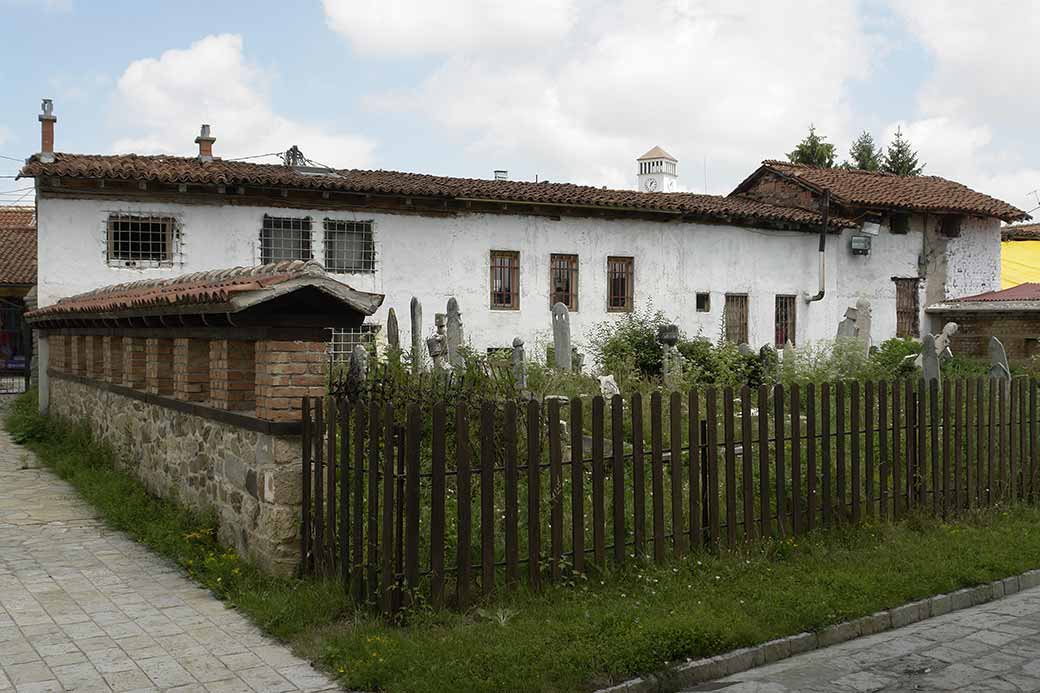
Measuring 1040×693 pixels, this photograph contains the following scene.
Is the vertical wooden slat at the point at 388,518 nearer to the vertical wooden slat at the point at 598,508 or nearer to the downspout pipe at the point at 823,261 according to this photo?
the vertical wooden slat at the point at 598,508

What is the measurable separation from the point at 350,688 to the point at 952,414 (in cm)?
682

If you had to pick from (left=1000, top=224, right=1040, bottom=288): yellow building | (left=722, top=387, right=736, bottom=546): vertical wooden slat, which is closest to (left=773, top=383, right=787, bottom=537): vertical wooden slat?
(left=722, top=387, right=736, bottom=546): vertical wooden slat

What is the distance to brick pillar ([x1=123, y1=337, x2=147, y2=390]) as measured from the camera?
1080 centimetres

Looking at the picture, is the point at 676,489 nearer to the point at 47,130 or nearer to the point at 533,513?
the point at 533,513

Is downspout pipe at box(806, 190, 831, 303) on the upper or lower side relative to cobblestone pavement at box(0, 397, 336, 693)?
upper

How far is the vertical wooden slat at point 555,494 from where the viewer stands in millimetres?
6414

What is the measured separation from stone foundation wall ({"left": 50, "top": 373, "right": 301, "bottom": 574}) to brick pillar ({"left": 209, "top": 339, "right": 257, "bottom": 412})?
212 mm

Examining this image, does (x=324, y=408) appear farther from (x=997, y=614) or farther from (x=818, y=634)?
(x=997, y=614)

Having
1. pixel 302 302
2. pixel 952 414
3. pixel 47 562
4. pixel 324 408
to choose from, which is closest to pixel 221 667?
pixel 324 408

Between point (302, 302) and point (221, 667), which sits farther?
point (302, 302)

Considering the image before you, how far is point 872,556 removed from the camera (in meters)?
7.50

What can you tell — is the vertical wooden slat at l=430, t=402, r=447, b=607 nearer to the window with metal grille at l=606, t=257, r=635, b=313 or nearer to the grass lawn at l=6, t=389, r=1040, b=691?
the grass lawn at l=6, t=389, r=1040, b=691

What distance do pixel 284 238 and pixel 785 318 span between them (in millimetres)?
12981

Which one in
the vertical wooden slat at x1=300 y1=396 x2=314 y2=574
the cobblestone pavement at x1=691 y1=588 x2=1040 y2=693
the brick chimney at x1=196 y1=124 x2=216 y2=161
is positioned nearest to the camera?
the cobblestone pavement at x1=691 y1=588 x2=1040 y2=693
